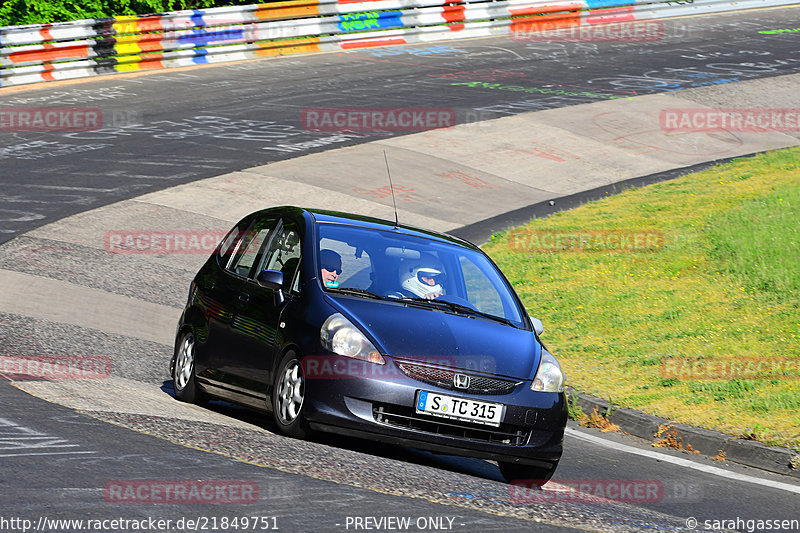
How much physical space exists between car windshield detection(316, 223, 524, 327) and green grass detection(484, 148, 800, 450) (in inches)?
91.9

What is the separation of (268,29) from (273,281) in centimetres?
2290

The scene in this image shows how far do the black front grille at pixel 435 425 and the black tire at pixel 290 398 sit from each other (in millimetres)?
499

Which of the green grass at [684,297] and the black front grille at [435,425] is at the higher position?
the black front grille at [435,425]

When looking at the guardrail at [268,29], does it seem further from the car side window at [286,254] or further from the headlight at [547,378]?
the headlight at [547,378]

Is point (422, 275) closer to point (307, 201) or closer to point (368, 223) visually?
point (368, 223)

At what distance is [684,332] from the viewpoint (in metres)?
12.0

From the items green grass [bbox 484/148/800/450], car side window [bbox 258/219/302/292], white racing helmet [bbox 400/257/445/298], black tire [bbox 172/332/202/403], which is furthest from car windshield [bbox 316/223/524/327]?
green grass [bbox 484/148/800/450]

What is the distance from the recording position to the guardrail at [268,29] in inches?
990

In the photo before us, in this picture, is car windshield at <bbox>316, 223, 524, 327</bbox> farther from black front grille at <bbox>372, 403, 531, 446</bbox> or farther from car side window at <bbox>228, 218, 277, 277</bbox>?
black front grille at <bbox>372, 403, 531, 446</bbox>

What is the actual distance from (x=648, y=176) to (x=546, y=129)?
2.99 meters

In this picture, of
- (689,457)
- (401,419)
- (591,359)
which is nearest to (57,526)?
(401,419)

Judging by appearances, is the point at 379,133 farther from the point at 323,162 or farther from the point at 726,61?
the point at 726,61

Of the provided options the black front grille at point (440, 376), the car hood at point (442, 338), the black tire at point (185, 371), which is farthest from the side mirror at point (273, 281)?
the black tire at point (185, 371)

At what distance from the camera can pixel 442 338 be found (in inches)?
289
